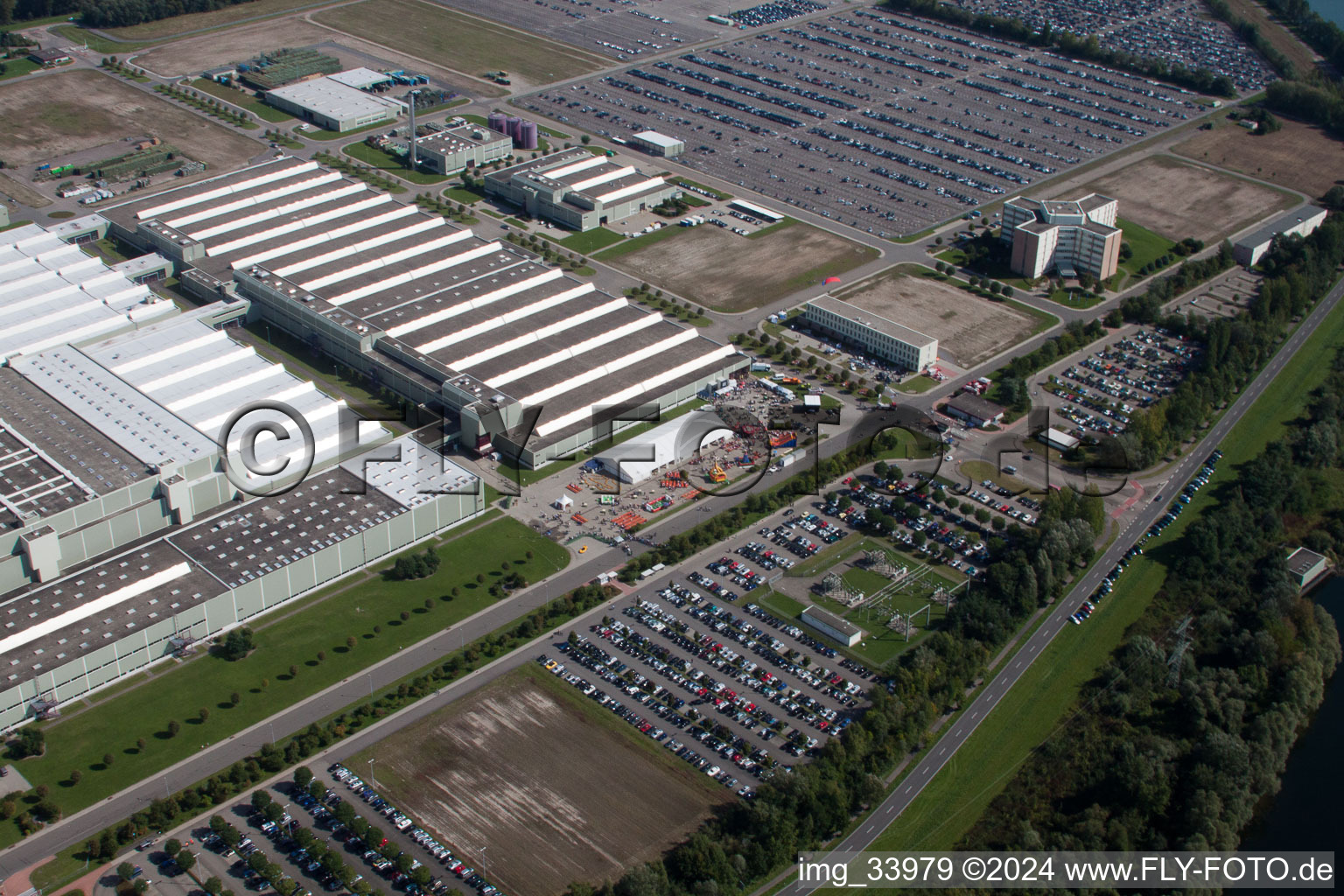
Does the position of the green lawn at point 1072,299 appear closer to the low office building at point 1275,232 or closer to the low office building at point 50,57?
the low office building at point 1275,232

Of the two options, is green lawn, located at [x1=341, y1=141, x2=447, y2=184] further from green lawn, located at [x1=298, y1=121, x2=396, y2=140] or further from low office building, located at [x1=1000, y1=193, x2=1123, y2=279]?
low office building, located at [x1=1000, y1=193, x2=1123, y2=279]

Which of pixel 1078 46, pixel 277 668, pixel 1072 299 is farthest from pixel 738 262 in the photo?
pixel 1078 46

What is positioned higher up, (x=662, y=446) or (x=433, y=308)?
(x=433, y=308)

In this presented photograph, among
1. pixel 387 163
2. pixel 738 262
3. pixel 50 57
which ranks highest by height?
pixel 50 57

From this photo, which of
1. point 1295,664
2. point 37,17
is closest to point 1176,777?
point 1295,664

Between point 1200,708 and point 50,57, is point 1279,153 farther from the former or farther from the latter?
point 50,57

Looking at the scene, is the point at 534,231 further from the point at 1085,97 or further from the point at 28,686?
the point at 1085,97

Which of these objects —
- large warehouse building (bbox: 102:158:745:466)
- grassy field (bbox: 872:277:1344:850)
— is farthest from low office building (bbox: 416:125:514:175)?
grassy field (bbox: 872:277:1344:850)

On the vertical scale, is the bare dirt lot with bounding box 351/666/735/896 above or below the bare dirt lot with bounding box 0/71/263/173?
below
